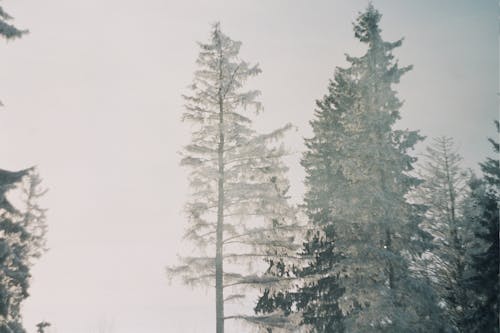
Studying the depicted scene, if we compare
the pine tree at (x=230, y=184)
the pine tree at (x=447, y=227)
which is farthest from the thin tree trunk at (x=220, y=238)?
the pine tree at (x=447, y=227)

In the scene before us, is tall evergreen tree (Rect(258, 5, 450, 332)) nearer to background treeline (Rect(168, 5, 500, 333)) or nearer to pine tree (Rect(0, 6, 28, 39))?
background treeline (Rect(168, 5, 500, 333))

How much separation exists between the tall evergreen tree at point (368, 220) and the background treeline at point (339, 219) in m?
0.05

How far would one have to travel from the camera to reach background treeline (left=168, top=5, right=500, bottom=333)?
49.9ft

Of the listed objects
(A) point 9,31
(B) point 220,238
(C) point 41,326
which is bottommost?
(C) point 41,326

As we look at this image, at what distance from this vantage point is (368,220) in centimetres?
1709

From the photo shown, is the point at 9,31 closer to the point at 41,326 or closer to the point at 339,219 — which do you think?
the point at 339,219

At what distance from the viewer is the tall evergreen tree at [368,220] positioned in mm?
15648

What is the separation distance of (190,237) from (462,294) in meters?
16.0

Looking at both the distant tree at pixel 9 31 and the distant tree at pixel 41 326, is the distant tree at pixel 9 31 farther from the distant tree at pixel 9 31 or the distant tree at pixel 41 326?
the distant tree at pixel 41 326

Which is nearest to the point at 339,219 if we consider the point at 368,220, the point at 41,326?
the point at 368,220

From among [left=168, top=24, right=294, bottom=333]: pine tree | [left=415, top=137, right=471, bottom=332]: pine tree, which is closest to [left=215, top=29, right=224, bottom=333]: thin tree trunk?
[left=168, top=24, right=294, bottom=333]: pine tree

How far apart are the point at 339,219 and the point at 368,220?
1.28 metres

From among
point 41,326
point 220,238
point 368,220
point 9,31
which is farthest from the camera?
point 41,326

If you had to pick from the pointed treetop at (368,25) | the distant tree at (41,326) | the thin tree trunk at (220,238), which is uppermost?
the pointed treetop at (368,25)
